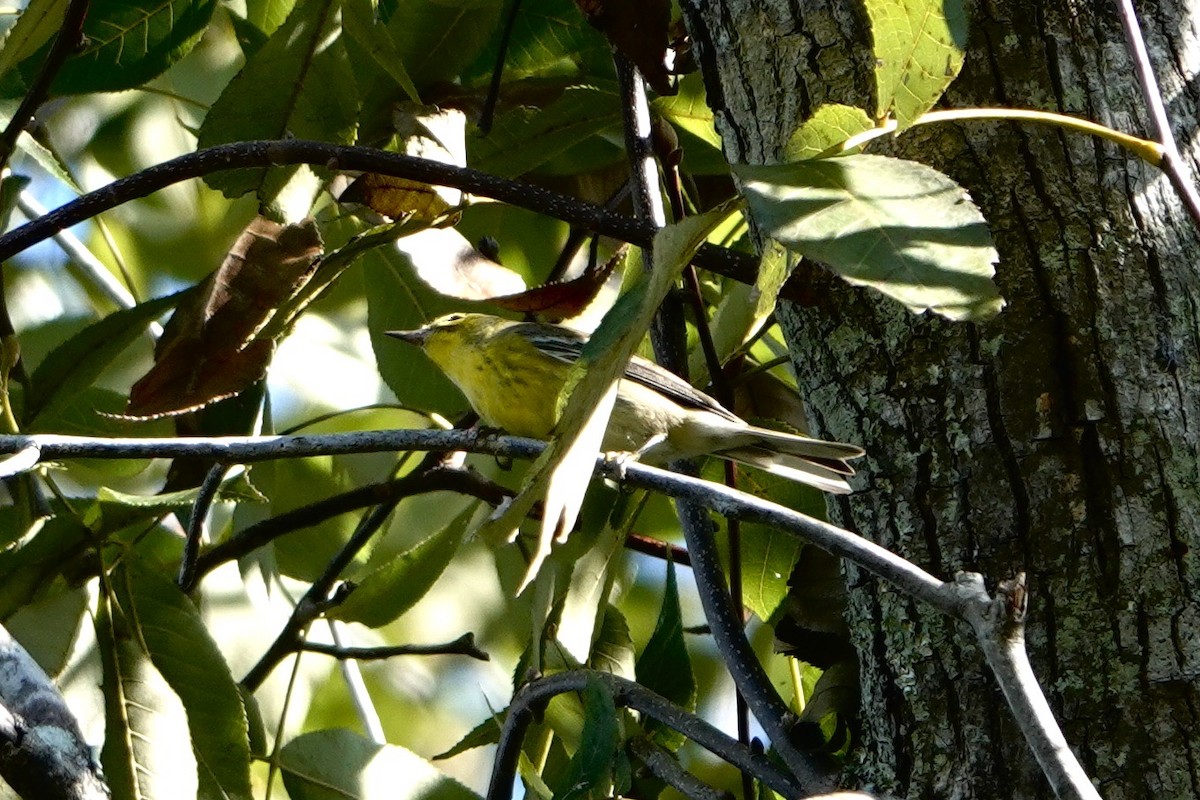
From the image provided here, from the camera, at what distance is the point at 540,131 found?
95.9 inches

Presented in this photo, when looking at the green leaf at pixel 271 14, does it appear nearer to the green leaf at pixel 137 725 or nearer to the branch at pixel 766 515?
the green leaf at pixel 137 725

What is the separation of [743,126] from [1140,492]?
627 mm

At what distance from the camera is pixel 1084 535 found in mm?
1422

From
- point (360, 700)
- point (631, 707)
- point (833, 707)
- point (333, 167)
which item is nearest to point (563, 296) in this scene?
point (333, 167)

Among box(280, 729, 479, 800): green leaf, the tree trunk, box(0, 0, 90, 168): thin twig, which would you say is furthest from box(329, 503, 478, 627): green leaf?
the tree trunk

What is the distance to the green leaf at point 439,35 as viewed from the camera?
243 cm

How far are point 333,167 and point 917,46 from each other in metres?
0.77

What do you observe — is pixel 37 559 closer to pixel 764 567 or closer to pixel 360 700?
pixel 360 700

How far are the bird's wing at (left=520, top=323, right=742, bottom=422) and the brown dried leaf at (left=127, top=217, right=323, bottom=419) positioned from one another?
0.44m

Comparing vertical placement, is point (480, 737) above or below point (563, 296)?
below

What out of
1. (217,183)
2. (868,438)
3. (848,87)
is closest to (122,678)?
(217,183)

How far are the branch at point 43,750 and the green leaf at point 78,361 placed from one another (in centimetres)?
119

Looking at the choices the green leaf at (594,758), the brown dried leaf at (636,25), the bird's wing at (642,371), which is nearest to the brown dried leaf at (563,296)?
the bird's wing at (642,371)

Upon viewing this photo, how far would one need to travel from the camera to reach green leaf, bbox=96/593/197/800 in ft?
6.81
